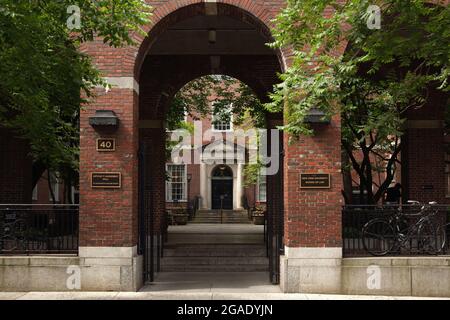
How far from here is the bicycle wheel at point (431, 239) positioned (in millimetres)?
11219

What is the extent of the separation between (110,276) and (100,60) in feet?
14.1

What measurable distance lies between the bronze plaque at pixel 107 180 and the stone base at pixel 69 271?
1.24m

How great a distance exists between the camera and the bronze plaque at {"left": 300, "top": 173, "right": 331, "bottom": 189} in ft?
36.3

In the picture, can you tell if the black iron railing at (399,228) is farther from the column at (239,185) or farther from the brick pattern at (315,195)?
the column at (239,185)

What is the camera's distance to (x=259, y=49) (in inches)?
670

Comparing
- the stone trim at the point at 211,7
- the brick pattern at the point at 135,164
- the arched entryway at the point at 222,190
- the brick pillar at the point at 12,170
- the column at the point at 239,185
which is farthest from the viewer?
the arched entryway at the point at 222,190

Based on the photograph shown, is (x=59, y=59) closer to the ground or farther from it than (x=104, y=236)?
farther from it

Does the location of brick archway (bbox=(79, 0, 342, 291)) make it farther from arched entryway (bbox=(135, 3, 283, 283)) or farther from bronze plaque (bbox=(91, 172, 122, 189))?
arched entryway (bbox=(135, 3, 283, 283))

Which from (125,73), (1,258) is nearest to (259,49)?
(125,73)

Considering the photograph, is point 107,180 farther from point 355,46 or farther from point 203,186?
point 203,186

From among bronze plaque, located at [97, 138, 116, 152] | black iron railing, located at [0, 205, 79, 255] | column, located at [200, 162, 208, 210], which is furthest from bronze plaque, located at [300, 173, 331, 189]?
column, located at [200, 162, 208, 210]

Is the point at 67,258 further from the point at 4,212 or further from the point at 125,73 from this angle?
the point at 125,73

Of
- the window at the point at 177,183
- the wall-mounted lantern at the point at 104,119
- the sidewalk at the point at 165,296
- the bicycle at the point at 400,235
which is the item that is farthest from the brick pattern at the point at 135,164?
the window at the point at 177,183

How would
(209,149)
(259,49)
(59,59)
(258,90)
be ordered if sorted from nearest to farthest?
(59,59), (259,49), (258,90), (209,149)
